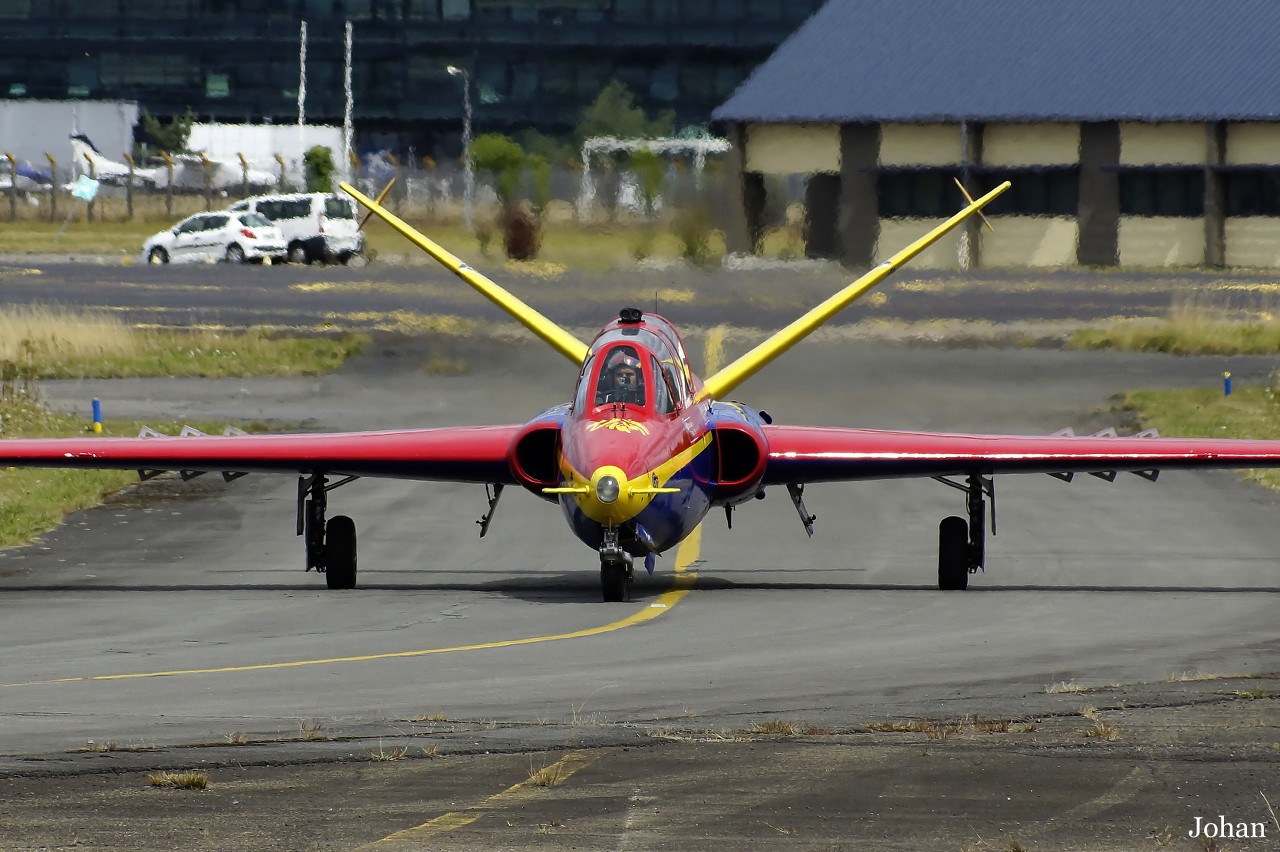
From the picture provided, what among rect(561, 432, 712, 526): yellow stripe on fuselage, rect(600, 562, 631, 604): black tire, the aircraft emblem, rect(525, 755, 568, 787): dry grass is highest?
the aircraft emblem

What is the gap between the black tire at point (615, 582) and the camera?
1809 cm

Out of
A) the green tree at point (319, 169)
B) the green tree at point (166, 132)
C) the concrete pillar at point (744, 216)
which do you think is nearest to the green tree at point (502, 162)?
the concrete pillar at point (744, 216)

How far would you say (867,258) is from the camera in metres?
40.3

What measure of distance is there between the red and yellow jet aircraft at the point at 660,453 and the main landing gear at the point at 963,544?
0.02 m

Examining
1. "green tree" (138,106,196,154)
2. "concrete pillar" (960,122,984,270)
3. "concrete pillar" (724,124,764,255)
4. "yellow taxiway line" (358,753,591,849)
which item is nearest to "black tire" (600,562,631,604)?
"yellow taxiway line" (358,753,591,849)

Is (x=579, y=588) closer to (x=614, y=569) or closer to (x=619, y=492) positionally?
(x=614, y=569)

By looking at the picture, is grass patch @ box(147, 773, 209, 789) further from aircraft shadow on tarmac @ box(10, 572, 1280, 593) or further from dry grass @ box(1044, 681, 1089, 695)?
aircraft shadow on tarmac @ box(10, 572, 1280, 593)

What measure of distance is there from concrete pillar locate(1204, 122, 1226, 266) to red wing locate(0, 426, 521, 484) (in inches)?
1582

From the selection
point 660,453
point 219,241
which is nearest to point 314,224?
point 219,241

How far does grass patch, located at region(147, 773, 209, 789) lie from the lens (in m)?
10.5

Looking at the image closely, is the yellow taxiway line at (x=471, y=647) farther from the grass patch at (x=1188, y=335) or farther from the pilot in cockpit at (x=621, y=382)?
the grass patch at (x=1188, y=335)

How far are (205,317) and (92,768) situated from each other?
35.9m

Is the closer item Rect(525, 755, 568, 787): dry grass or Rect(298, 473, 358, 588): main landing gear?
Rect(525, 755, 568, 787): dry grass

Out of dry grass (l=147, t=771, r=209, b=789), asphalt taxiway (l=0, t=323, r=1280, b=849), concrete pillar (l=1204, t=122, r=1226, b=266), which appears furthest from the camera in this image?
concrete pillar (l=1204, t=122, r=1226, b=266)
